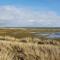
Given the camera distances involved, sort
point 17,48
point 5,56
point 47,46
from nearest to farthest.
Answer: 1. point 5,56
2. point 17,48
3. point 47,46

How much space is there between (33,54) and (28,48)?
69cm

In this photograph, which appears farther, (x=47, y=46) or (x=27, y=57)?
(x=47, y=46)

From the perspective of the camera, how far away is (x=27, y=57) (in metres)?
15.9

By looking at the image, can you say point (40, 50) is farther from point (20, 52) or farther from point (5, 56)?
point (5, 56)

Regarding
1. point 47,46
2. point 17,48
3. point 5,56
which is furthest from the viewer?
point 47,46

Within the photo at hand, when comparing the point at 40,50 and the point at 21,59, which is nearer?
the point at 21,59

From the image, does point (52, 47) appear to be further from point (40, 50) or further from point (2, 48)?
point (2, 48)

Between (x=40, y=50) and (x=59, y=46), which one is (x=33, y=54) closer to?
(x=40, y=50)

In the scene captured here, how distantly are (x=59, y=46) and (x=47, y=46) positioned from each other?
1.24 m

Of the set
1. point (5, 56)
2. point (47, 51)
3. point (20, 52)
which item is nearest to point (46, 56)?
point (47, 51)

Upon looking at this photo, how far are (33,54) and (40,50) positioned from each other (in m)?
0.85

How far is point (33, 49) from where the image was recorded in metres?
17.0

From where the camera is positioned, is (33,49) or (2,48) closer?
(2,48)

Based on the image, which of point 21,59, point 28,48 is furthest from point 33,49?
point 21,59
